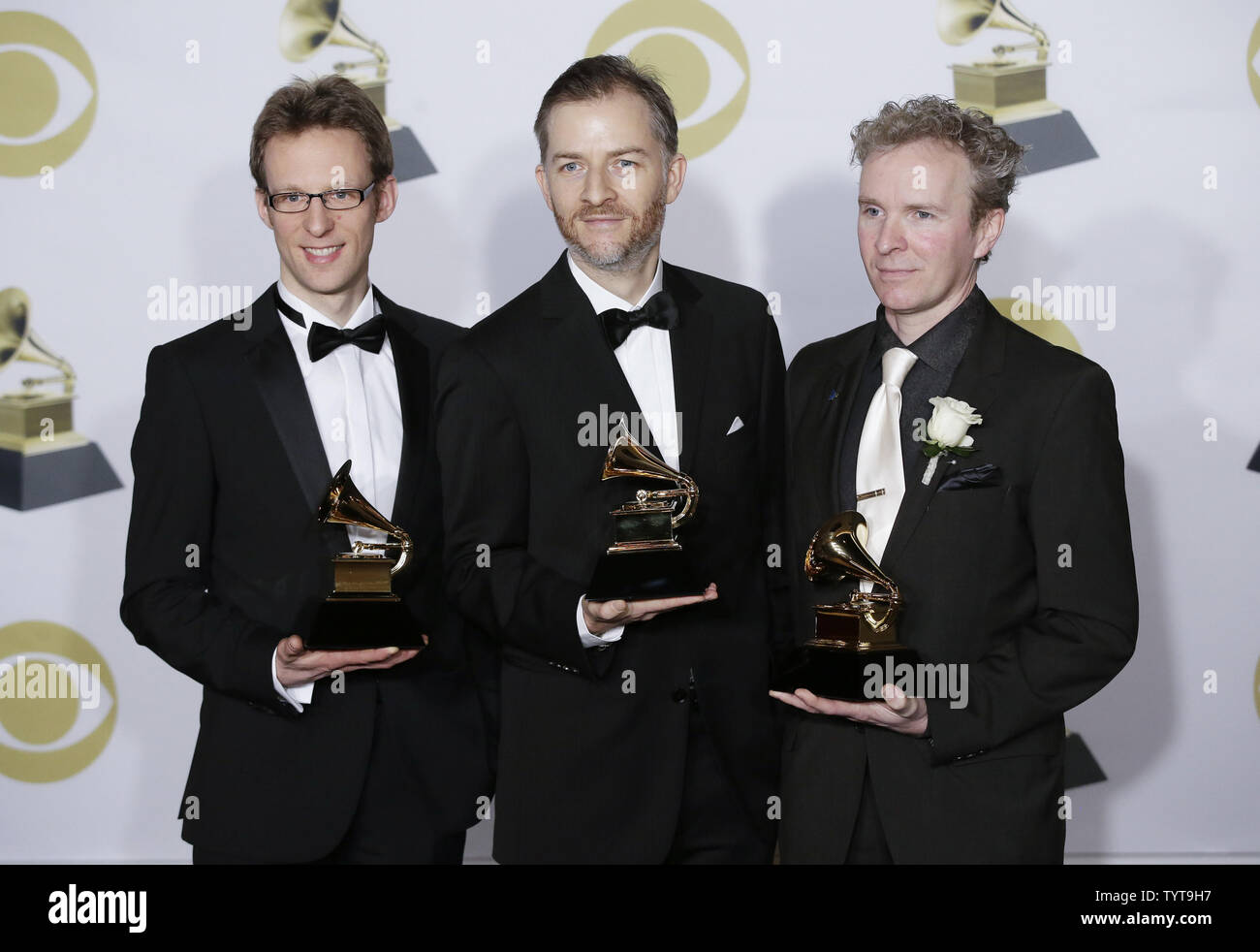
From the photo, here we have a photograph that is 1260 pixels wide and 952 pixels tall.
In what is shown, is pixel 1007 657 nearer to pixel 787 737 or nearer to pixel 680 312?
pixel 787 737

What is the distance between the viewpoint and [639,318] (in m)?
2.91

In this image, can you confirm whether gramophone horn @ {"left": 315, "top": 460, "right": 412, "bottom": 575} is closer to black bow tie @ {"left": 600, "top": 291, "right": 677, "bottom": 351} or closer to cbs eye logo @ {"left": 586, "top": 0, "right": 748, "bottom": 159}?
black bow tie @ {"left": 600, "top": 291, "right": 677, "bottom": 351}

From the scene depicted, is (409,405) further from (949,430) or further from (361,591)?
(949,430)

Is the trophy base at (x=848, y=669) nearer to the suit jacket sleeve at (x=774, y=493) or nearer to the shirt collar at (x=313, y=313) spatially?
the suit jacket sleeve at (x=774, y=493)

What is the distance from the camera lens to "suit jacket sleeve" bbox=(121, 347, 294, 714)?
2863 mm

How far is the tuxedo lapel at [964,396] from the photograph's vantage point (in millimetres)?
2645

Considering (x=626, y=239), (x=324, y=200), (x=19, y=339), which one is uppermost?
(x=324, y=200)

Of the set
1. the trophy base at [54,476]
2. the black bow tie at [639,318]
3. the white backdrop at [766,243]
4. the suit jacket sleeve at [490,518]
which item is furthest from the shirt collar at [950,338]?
the trophy base at [54,476]

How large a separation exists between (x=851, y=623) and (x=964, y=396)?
20.0 inches

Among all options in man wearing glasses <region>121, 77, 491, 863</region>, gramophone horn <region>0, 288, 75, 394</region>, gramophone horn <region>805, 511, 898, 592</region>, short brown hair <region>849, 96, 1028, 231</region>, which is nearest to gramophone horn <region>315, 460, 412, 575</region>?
man wearing glasses <region>121, 77, 491, 863</region>

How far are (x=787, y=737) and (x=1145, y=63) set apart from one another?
2.89 meters

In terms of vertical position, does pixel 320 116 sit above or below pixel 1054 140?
below

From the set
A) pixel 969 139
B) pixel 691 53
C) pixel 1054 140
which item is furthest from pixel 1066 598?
pixel 691 53

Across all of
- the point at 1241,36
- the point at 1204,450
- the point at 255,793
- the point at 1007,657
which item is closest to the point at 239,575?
the point at 255,793
